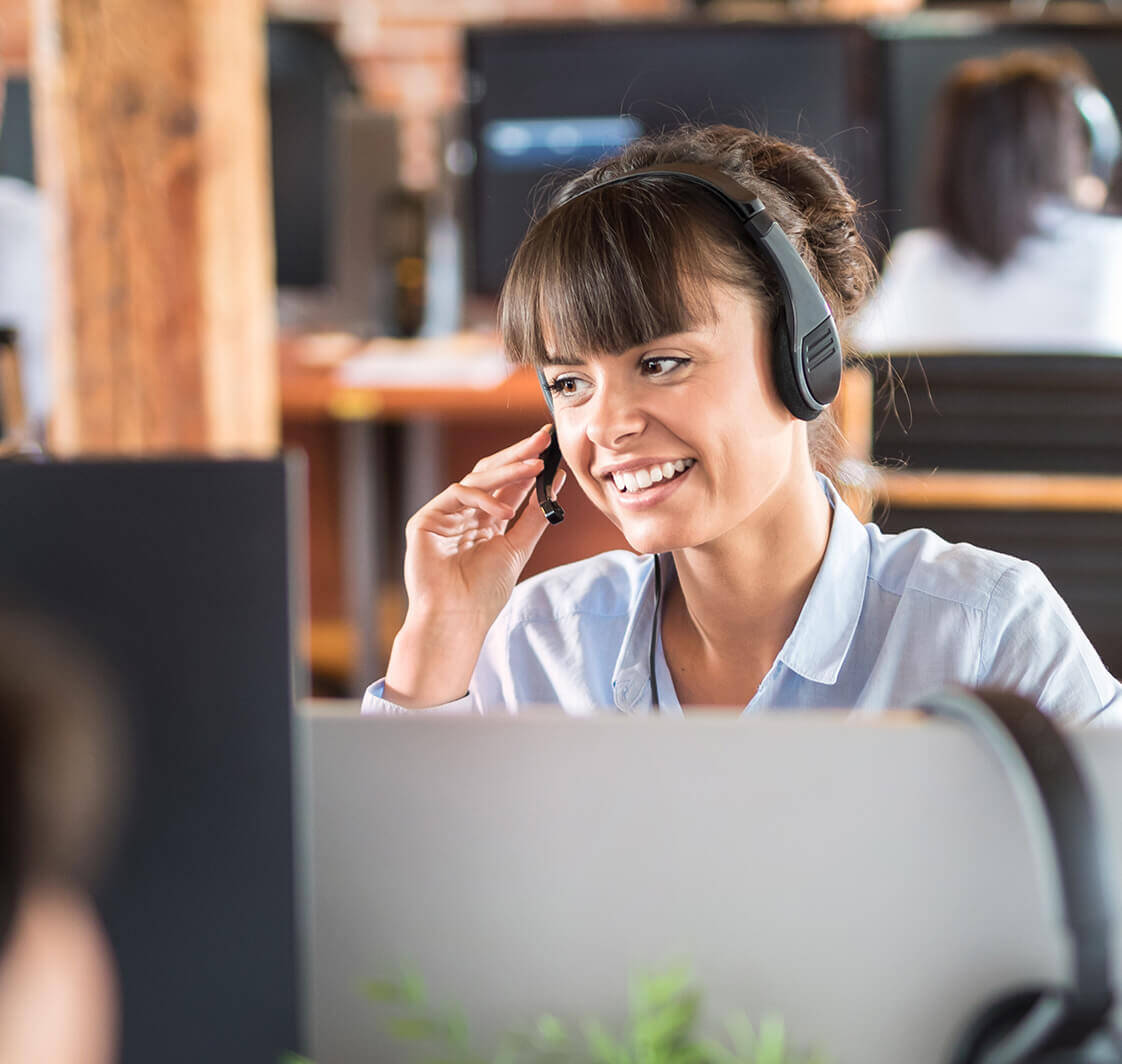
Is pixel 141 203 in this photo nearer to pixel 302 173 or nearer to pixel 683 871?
pixel 302 173

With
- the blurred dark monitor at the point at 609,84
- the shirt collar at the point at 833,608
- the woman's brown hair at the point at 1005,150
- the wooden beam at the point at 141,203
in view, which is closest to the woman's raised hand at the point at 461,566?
the shirt collar at the point at 833,608

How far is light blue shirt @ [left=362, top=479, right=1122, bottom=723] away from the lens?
2.91 feet

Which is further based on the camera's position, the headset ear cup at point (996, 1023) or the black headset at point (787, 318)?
the black headset at point (787, 318)

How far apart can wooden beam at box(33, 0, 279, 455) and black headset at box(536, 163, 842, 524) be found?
1117mm

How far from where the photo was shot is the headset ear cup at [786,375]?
92 cm

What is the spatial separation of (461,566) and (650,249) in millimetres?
267

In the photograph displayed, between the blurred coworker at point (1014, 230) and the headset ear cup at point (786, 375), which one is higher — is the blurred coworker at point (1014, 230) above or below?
above

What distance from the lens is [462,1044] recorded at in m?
0.47

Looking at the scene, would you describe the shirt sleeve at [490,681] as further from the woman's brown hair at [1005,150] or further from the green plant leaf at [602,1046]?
the woman's brown hair at [1005,150]

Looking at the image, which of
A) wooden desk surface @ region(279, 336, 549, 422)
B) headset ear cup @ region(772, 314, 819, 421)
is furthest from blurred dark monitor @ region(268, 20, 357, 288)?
headset ear cup @ region(772, 314, 819, 421)

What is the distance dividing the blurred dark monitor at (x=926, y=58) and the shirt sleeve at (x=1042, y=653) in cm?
221

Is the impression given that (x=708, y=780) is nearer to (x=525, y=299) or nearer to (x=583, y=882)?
(x=583, y=882)

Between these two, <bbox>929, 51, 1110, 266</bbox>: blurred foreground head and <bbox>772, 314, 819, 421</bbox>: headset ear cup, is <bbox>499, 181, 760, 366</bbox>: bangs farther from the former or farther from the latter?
<bbox>929, 51, 1110, 266</bbox>: blurred foreground head

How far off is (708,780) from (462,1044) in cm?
14
